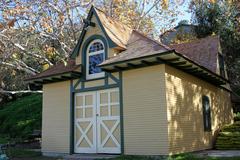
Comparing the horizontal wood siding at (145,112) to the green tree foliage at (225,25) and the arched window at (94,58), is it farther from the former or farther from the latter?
the green tree foliage at (225,25)

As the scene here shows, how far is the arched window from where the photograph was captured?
615 inches

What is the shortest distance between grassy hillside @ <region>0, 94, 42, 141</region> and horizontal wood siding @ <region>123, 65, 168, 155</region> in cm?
1343

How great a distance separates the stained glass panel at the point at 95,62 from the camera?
51.4ft

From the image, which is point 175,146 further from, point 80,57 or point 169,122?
point 80,57

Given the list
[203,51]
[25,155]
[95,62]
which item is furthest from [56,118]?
[203,51]

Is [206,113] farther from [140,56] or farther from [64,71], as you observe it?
[64,71]

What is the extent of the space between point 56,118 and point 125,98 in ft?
14.6

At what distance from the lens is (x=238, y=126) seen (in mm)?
18031

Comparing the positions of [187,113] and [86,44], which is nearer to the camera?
[187,113]

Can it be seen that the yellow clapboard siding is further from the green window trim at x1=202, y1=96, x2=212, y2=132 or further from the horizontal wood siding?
the green window trim at x1=202, y1=96, x2=212, y2=132

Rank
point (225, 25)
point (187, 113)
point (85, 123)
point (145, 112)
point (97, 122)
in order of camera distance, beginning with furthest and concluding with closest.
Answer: point (225, 25) → point (85, 123) → point (97, 122) → point (187, 113) → point (145, 112)

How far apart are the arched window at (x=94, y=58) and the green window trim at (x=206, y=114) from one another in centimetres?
567

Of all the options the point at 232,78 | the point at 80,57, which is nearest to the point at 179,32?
the point at 232,78

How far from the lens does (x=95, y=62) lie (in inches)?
626
